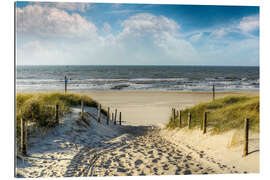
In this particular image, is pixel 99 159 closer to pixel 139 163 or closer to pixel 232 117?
pixel 139 163

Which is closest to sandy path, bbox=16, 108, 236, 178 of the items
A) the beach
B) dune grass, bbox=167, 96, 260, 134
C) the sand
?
the sand

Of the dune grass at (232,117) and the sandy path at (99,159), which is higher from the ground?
the dune grass at (232,117)

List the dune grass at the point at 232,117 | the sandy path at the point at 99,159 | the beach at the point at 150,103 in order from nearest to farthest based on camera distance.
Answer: the sandy path at the point at 99,159 < the dune grass at the point at 232,117 < the beach at the point at 150,103

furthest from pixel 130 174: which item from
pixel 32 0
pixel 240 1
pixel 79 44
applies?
pixel 240 1

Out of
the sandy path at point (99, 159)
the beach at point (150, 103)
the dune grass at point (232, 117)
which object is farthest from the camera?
the beach at point (150, 103)

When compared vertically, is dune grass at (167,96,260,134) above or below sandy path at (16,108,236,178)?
above

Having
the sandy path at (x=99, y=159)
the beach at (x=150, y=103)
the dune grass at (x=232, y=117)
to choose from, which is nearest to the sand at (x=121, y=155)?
the sandy path at (x=99, y=159)

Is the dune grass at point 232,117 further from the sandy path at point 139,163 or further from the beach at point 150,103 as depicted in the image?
the beach at point 150,103

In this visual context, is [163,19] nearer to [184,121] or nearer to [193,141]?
[193,141]

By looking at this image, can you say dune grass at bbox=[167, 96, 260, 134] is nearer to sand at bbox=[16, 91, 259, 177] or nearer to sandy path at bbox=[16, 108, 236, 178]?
sand at bbox=[16, 91, 259, 177]

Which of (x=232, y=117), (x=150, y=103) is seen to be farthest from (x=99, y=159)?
(x=150, y=103)

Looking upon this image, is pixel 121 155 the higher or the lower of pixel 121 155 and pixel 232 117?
the lower

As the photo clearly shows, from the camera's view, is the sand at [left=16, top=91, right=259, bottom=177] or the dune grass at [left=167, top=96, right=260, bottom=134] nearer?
the sand at [left=16, top=91, right=259, bottom=177]

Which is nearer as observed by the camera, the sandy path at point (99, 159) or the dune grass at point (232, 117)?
the sandy path at point (99, 159)
